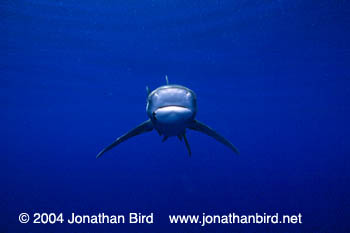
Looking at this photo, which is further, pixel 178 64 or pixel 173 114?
pixel 178 64

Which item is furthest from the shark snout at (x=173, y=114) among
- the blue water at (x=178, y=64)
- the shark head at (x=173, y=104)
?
the blue water at (x=178, y=64)

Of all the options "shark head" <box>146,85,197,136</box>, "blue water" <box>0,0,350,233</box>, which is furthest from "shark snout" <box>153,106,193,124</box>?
"blue water" <box>0,0,350,233</box>

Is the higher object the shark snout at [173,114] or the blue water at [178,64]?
the blue water at [178,64]

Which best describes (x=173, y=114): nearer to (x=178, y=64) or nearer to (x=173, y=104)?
(x=173, y=104)

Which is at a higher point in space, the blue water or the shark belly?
the blue water

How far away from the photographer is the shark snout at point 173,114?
Answer: 4.20 metres

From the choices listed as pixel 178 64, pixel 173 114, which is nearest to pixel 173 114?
pixel 173 114

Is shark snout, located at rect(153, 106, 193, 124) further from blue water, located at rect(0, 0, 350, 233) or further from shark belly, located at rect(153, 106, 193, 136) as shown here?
blue water, located at rect(0, 0, 350, 233)

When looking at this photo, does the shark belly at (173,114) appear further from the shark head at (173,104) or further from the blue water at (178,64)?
the blue water at (178,64)

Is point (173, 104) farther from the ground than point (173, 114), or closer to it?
farther from the ground

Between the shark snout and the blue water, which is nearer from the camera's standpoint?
the shark snout

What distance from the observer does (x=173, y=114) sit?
4.22 m

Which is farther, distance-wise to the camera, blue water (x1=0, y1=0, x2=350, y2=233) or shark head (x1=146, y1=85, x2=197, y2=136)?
blue water (x1=0, y1=0, x2=350, y2=233)

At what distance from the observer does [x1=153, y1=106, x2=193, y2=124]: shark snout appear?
4203 mm
